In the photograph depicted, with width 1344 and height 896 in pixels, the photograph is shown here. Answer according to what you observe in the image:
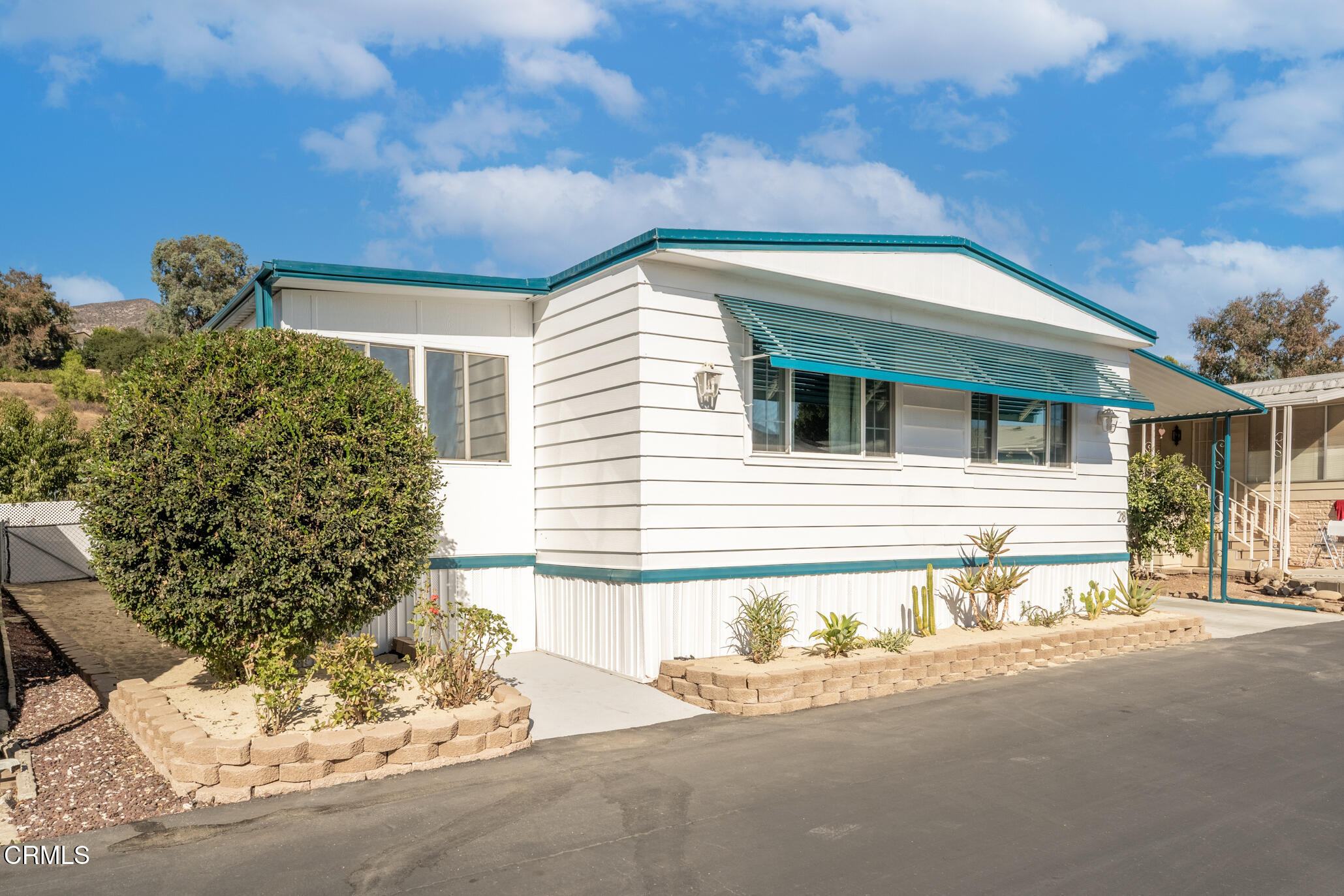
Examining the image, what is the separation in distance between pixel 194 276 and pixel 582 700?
41.0m

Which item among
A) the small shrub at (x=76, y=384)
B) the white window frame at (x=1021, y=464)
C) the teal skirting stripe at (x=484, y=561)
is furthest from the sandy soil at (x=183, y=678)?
the small shrub at (x=76, y=384)

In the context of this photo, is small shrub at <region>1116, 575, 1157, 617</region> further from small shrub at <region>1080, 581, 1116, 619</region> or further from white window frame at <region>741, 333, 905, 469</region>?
white window frame at <region>741, 333, 905, 469</region>

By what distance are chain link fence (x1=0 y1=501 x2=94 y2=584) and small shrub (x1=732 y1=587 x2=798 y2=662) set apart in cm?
1261

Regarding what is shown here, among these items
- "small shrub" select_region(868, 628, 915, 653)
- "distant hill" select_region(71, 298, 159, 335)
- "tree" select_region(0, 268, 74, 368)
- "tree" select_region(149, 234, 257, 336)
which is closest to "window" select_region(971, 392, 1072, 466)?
"small shrub" select_region(868, 628, 915, 653)

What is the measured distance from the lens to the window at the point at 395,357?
8805mm

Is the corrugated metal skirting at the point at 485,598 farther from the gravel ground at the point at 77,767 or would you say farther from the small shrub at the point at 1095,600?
the small shrub at the point at 1095,600

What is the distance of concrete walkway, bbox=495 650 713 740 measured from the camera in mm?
6934

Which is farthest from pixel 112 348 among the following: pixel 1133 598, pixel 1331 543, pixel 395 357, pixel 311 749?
pixel 1331 543

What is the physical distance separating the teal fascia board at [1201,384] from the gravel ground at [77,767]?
41.8 feet

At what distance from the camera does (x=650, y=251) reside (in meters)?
8.00

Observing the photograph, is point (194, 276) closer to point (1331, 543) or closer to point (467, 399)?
point (467, 399)

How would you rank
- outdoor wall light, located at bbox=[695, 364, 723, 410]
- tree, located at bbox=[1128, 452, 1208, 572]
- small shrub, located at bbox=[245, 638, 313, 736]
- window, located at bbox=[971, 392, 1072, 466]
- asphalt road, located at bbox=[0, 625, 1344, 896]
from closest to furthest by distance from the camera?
asphalt road, located at bbox=[0, 625, 1344, 896], small shrub, located at bbox=[245, 638, 313, 736], outdoor wall light, located at bbox=[695, 364, 723, 410], window, located at bbox=[971, 392, 1072, 466], tree, located at bbox=[1128, 452, 1208, 572]

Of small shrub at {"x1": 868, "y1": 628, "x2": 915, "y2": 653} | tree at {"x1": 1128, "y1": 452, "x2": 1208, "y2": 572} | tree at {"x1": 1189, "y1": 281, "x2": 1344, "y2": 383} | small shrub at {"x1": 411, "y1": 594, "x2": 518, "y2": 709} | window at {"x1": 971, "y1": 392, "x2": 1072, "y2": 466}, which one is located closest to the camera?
small shrub at {"x1": 411, "y1": 594, "x2": 518, "y2": 709}

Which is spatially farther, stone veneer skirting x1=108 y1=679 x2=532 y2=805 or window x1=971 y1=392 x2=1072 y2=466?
window x1=971 y1=392 x2=1072 y2=466
